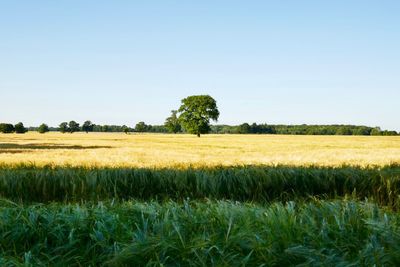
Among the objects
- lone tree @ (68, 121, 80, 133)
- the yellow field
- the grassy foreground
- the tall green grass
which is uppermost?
lone tree @ (68, 121, 80, 133)

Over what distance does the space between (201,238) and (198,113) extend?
73.1 meters

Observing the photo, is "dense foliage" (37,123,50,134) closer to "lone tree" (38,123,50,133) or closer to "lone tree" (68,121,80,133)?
"lone tree" (38,123,50,133)

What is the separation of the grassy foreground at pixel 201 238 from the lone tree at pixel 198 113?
70865 mm

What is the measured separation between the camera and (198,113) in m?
75.9

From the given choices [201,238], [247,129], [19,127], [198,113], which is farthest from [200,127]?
[201,238]

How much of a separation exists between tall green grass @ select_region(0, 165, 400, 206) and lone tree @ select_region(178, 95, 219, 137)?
217 feet

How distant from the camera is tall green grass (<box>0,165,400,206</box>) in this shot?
764cm

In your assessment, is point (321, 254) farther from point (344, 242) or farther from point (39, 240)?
point (39, 240)

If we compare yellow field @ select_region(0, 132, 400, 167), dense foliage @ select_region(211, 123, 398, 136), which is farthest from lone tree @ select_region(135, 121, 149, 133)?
yellow field @ select_region(0, 132, 400, 167)

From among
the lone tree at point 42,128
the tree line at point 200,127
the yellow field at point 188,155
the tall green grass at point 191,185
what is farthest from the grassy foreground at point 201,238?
the lone tree at point 42,128

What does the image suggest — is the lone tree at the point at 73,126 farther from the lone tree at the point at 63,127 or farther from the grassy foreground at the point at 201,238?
the grassy foreground at the point at 201,238

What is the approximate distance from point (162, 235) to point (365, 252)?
143cm

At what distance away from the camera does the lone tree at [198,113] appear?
245 ft

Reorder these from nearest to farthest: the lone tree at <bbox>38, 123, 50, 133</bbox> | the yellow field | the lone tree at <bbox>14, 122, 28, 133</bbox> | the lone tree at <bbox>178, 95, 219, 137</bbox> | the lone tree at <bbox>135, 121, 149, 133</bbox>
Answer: the yellow field < the lone tree at <bbox>178, 95, 219, 137</bbox> < the lone tree at <bbox>14, 122, 28, 133</bbox> < the lone tree at <bbox>38, 123, 50, 133</bbox> < the lone tree at <bbox>135, 121, 149, 133</bbox>
